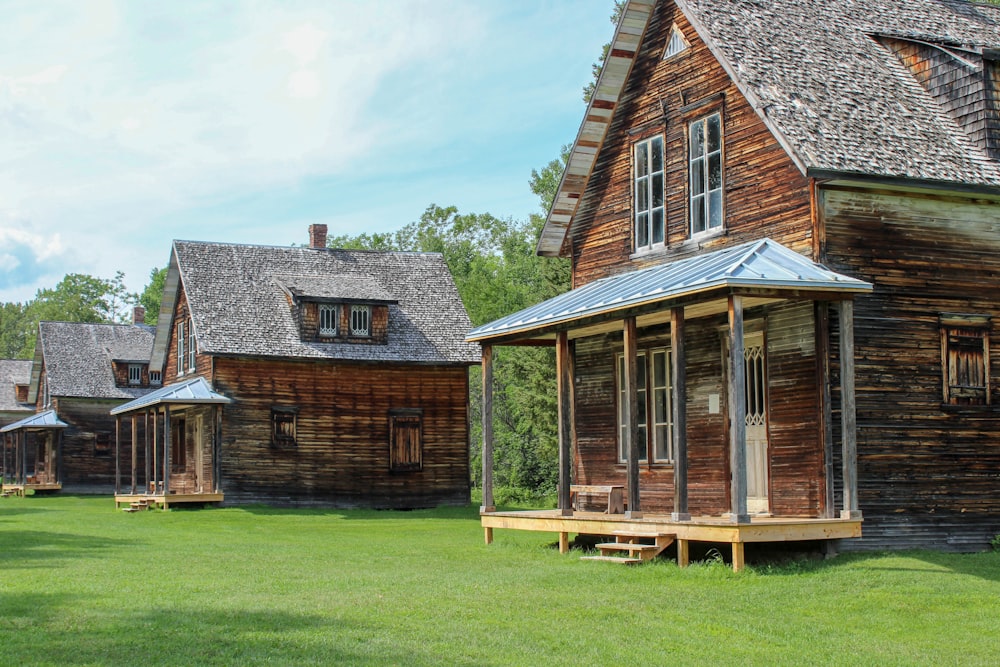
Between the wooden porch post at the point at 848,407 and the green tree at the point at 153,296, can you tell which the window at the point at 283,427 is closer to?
the wooden porch post at the point at 848,407

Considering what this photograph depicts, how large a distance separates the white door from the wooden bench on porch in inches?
110

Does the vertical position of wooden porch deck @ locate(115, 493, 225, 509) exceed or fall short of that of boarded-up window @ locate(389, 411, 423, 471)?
it falls short

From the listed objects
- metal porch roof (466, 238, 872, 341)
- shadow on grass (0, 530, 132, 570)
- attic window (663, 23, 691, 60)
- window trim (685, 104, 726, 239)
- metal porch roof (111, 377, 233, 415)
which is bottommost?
shadow on grass (0, 530, 132, 570)

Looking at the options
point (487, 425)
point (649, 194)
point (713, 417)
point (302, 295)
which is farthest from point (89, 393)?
point (713, 417)

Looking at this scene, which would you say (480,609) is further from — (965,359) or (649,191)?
(649,191)

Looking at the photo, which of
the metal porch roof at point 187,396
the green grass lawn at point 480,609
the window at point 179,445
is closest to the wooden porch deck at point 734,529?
the green grass lawn at point 480,609

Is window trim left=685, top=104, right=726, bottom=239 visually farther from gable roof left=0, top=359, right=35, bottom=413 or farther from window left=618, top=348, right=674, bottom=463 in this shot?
gable roof left=0, top=359, right=35, bottom=413

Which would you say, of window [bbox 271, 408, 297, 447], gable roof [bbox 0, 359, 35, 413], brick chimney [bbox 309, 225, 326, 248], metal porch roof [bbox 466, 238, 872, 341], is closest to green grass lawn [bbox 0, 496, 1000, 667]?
metal porch roof [bbox 466, 238, 872, 341]

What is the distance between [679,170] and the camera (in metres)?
21.8

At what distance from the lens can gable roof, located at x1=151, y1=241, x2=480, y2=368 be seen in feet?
127

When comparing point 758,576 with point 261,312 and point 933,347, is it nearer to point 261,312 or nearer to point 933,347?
point 933,347

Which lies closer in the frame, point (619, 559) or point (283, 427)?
point (619, 559)

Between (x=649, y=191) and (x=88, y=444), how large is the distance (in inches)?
1567

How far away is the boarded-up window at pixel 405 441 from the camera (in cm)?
3981
